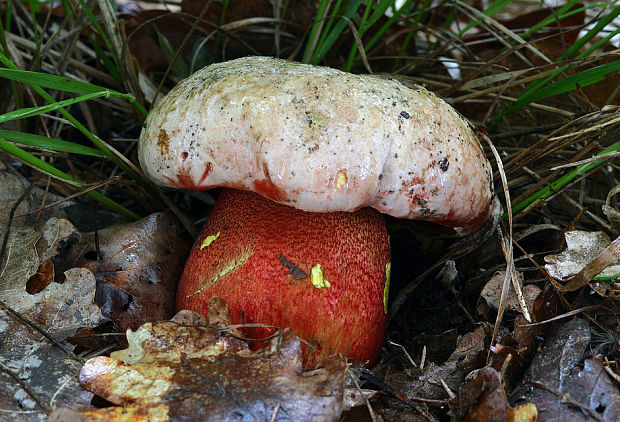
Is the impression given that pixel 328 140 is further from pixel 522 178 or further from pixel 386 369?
pixel 522 178

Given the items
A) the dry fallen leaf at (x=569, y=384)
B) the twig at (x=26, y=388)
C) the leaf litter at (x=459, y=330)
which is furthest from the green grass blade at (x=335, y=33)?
the twig at (x=26, y=388)

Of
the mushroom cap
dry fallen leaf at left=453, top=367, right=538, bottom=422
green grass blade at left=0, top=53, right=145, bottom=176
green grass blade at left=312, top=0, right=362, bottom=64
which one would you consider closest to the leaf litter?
dry fallen leaf at left=453, top=367, right=538, bottom=422

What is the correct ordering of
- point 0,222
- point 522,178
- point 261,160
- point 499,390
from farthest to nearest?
point 522,178
point 0,222
point 261,160
point 499,390

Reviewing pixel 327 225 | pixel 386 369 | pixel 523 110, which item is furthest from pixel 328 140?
pixel 523 110

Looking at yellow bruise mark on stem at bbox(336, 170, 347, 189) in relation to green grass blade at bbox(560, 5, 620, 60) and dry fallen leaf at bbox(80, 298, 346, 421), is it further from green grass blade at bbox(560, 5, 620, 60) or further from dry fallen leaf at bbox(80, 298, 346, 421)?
green grass blade at bbox(560, 5, 620, 60)

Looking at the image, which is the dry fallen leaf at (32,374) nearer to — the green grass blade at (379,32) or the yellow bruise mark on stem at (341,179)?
the yellow bruise mark on stem at (341,179)

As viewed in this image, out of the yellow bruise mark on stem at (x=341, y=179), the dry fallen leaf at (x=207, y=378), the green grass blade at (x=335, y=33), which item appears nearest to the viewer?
the dry fallen leaf at (x=207, y=378)

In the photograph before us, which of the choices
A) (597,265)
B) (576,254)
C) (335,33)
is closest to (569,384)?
(597,265)
